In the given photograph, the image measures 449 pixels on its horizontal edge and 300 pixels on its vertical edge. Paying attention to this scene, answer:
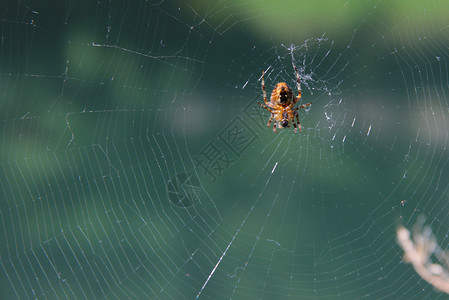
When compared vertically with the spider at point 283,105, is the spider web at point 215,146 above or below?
below

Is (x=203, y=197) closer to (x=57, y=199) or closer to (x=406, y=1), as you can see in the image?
(x=57, y=199)

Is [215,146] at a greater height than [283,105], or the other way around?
[283,105]

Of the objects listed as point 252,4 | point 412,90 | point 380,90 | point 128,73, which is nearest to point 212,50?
point 128,73

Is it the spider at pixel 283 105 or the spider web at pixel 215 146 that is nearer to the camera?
the spider at pixel 283 105

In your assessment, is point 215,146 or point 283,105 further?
point 215,146
